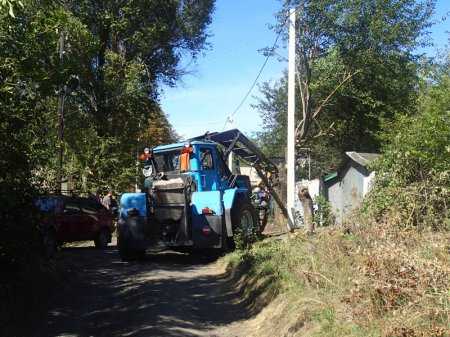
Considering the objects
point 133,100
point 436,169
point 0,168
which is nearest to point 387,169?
point 436,169

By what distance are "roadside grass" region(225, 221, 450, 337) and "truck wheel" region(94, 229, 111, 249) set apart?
11.0 m

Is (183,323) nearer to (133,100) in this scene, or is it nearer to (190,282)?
(190,282)

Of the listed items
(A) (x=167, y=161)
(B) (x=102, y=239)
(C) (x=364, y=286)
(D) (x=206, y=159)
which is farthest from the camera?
(B) (x=102, y=239)

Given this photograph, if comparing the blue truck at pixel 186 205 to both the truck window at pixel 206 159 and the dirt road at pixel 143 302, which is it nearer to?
the truck window at pixel 206 159

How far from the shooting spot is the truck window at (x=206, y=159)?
1503 centimetres

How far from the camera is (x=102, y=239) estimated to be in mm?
19812

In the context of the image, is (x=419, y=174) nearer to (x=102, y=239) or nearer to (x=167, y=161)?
(x=167, y=161)

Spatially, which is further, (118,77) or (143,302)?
(118,77)

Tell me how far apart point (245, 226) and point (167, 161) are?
Answer: 2.65 metres

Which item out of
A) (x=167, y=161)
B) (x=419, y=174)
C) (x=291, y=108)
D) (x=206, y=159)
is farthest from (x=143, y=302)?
(x=291, y=108)

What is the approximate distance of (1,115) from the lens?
9.34 metres

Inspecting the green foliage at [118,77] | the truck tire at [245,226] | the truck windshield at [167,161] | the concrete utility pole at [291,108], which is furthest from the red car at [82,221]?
the concrete utility pole at [291,108]

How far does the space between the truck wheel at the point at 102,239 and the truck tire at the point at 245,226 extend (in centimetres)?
648

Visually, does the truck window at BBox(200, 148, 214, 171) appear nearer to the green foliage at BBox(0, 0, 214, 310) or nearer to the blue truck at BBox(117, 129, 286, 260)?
the blue truck at BBox(117, 129, 286, 260)
